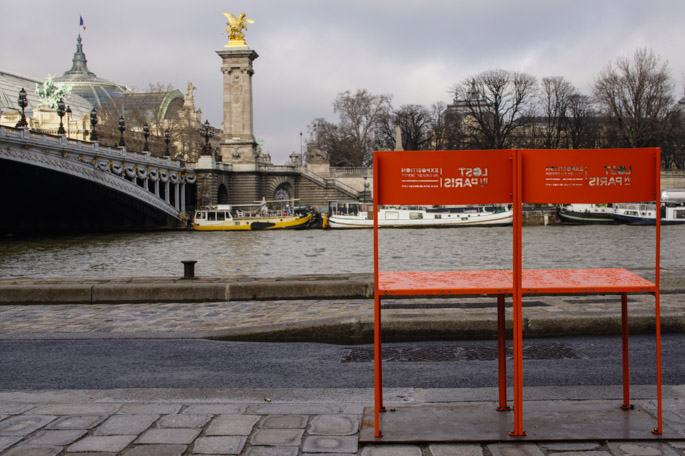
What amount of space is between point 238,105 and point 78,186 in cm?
2041

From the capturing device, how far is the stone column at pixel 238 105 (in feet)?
184

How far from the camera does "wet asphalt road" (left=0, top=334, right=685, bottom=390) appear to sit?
5027 mm

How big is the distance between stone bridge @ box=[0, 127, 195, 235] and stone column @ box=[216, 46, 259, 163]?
6.75 meters

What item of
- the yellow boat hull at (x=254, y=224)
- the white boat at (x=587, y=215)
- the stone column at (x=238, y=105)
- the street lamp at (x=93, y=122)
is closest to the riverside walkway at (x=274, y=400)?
the street lamp at (x=93, y=122)

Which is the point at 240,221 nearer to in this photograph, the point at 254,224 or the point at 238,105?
the point at 254,224

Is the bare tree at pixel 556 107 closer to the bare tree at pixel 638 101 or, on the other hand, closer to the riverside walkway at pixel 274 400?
the bare tree at pixel 638 101

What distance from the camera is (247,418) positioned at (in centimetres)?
400

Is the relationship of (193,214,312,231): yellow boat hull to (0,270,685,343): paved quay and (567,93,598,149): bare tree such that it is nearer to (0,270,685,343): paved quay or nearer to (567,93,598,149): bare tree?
(567,93,598,149): bare tree

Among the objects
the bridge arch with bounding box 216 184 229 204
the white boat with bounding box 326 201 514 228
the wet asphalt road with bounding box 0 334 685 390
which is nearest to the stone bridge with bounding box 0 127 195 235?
the bridge arch with bounding box 216 184 229 204

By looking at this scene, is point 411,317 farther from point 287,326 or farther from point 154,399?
point 154,399

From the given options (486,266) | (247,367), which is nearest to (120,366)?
(247,367)

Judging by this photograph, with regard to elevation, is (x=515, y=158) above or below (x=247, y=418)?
above

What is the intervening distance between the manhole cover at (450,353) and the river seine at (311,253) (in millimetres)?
12052

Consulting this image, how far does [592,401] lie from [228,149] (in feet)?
178
